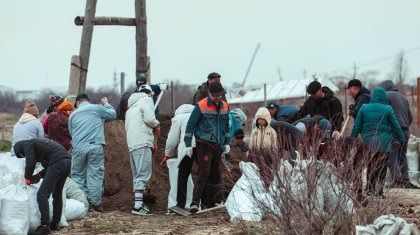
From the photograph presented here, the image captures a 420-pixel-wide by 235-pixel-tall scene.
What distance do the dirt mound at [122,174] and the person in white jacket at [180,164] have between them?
22.5 inches

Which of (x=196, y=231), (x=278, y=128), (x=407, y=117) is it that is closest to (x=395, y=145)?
(x=407, y=117)

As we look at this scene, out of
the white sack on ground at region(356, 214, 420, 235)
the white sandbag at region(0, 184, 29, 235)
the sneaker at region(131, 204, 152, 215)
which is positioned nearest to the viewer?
the white sack on ground at region(356, 214, 420, 235)

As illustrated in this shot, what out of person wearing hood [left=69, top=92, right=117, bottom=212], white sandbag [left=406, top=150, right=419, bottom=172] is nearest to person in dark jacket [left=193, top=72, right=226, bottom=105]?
person wearing hood [left=69, top=92, right=117, bottom=212]

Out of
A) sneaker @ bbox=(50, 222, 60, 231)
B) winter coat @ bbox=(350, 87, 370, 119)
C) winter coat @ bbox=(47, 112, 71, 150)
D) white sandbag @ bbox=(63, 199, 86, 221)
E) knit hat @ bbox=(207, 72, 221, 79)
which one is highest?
knit hat @ bbox=(207, 72, 221, 79)

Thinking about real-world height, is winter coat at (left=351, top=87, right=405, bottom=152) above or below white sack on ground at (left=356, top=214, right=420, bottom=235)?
above

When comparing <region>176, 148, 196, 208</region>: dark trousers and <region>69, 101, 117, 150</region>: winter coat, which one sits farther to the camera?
<region>69, 101, 117, 150</region>: winter coat

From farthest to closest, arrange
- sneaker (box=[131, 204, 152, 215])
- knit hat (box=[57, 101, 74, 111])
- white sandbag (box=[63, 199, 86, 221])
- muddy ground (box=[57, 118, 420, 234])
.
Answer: knit hat (box=[57, 101, 74, 111])
sneaker (box=[131, 204, 152, 215])
white sandbag (box=[63, 199, 86, 221])
muddy ground (box=[57, 118, 420, 234])

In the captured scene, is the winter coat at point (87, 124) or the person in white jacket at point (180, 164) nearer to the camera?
the person in white jacket at point (180, 164)

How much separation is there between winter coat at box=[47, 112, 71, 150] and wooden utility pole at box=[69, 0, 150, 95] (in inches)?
85.1

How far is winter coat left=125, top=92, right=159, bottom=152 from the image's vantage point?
1126 cm

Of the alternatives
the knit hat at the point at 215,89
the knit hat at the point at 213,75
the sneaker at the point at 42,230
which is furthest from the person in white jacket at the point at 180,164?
the sneaker at the point at 42,230

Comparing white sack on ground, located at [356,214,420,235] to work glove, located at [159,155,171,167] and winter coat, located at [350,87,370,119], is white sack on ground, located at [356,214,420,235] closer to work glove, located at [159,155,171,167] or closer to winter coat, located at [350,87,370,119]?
work glove, located at [159,155,171,167]

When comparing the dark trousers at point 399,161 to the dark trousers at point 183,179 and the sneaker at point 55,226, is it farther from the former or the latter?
the sneaker at point 55,226

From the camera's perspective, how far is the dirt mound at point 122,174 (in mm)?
12078
